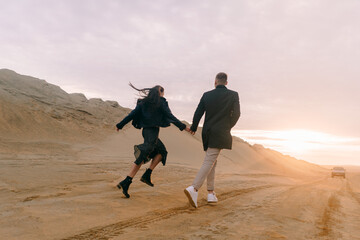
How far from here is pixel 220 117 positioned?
178 inches

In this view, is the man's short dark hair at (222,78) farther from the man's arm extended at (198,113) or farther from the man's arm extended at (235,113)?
the man's arm extended at (198,113)

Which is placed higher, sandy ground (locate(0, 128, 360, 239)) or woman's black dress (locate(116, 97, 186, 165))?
woman's black dress (locate(116, 97, 186, 165))

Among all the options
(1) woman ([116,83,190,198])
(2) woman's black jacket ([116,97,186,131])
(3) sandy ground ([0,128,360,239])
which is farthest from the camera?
(2) woman's black jacket ([116,97,186,131])

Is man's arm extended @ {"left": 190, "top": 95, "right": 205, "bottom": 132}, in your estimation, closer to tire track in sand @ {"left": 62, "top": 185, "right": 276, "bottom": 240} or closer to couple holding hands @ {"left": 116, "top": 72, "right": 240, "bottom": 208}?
couple holding hands @ {"left": 116, "top": 72, "right": 240, "bottom": 208}

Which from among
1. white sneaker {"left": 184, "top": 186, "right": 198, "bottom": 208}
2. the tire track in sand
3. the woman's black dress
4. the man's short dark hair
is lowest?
the tire track in sand

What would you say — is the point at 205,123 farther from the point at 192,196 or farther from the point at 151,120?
the point at 192,196

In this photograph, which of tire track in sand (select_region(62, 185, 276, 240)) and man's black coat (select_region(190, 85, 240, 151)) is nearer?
tire track in sand (select_region(62, 185, 276, 240))

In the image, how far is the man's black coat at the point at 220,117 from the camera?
4445mm

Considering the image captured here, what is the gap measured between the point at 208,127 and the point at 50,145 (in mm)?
11849

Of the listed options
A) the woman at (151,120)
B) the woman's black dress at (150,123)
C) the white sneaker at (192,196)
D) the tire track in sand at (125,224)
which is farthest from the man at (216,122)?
the tire track in sand at (125,224)

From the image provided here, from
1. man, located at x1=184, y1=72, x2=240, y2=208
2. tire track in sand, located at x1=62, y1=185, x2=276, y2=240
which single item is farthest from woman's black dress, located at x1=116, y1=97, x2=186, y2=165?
tire track in sand, located at x1=62, y1=185, x2=276, y2=240

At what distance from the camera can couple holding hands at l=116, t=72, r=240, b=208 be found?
444cm

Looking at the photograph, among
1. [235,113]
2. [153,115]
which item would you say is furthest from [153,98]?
[235,113]

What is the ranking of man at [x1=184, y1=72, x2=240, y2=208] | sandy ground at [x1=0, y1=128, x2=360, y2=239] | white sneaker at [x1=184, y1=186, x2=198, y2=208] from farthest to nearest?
man at [x1=184, y1=72, x2=240, y2=208] → white sneaker at [x1=184, y1=186, x2=198, y2=208] → sandy ground at [x1=0, y1=128, x2=360, y2=239]
